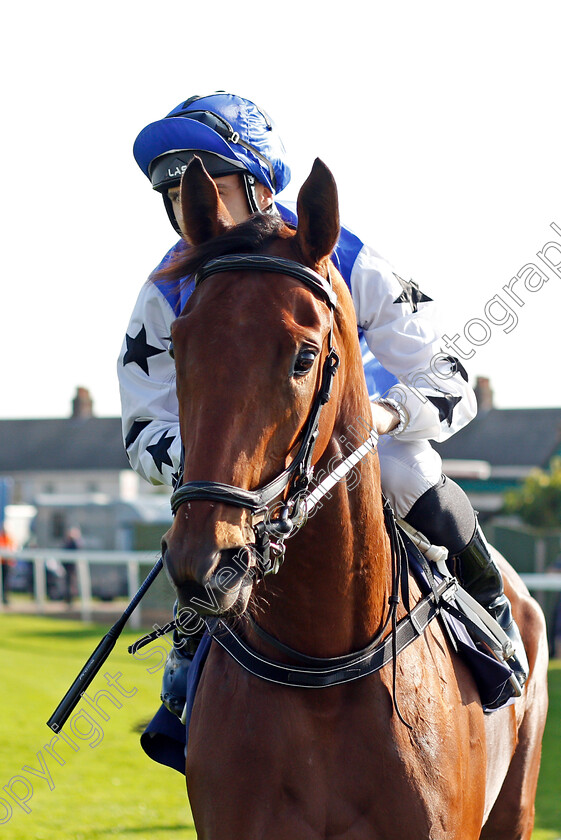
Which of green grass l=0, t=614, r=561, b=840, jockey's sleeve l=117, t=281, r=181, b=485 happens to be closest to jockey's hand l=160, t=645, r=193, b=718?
green grass l=0, t=614, r=561, b=840

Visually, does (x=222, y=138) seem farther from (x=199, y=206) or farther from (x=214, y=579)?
(x=214, y=579)

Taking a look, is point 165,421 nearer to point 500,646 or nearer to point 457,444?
point 500,646

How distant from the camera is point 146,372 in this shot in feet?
10.1

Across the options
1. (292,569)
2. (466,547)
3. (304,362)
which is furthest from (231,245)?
(466,547)

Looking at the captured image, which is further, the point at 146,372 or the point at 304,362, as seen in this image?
the point at 146,372

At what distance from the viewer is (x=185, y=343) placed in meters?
2.04

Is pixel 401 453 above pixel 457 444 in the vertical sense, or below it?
above

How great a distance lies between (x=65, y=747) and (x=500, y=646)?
576 centimetres

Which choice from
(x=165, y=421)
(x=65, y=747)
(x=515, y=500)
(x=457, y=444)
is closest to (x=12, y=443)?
(x=457, y=444)

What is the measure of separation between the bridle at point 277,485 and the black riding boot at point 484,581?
113 cm

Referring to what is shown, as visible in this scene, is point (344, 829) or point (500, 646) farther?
point (500, 646)

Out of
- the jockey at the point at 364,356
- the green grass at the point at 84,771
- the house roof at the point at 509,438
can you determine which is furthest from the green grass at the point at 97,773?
the house roof at the point at 509,438

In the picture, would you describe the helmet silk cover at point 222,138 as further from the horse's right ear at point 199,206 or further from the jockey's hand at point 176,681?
the jockey's hand at point 176,681

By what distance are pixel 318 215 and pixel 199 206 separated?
0.94ft
